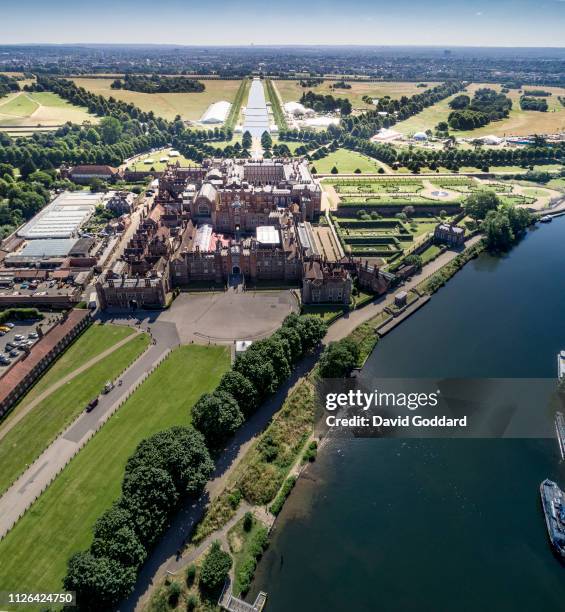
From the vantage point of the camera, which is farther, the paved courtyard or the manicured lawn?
the paved courtyard

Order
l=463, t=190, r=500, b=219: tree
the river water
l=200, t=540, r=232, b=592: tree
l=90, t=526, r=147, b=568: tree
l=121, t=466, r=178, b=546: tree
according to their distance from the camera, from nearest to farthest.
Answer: l=90, t=526, r=147, b=568: tree
l=200, t=540, r=232, b=592: tree
the river water
l=121, t=466, r=178, b=546: tree
l=463, t=190, r=500, b=219: tree

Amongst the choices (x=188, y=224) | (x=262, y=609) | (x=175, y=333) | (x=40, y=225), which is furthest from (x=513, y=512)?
(x=40, y=225)

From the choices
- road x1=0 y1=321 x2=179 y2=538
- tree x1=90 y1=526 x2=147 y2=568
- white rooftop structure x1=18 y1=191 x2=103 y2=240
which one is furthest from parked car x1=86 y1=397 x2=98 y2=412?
white rooftop structure x1=18 y1=191 x2=103 y2=240

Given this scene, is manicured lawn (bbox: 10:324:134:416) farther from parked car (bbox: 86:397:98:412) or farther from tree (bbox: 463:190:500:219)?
tree (bbox: 463:190:500:219)

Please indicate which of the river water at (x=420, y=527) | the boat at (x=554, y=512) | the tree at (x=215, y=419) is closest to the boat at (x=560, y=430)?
the river water at (x=420, y=527)

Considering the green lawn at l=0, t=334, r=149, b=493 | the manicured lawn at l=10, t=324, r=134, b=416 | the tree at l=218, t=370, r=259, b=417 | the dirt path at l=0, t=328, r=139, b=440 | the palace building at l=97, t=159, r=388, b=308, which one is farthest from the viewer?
the palace building at l=97, t=159, r=388, b=308

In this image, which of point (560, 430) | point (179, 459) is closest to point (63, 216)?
point (179, 459)

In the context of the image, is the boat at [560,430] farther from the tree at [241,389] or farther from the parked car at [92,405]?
the parked car at [92,405]
